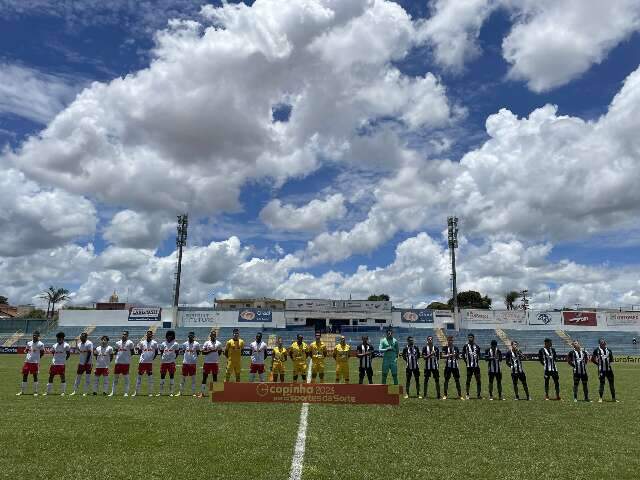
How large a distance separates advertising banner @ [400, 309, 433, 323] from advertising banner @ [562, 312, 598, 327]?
1822 cm

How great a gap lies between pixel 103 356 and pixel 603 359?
1810cm

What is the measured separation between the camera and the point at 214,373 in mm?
17578

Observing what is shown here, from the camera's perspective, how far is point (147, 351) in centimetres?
1800

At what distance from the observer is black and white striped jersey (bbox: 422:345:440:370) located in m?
17.8

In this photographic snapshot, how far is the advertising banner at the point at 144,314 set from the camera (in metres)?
70.9

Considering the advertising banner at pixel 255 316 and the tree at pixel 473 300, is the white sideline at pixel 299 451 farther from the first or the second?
the tree at pixel 473 300

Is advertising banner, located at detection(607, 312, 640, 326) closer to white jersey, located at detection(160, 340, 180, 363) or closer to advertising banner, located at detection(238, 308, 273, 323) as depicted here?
advertising banner, located at detection(238, 308, 273, 323)

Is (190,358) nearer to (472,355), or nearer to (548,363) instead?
(472,355)

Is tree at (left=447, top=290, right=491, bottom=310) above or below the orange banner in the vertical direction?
above

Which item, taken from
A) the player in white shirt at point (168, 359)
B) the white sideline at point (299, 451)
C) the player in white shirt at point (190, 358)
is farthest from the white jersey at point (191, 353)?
the white sideline at point (299, 451)

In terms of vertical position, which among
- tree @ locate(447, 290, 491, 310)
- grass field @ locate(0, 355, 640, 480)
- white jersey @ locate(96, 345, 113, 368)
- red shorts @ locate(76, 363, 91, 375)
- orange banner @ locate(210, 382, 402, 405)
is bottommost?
grass field @ locate(0, 355, 640, 480)

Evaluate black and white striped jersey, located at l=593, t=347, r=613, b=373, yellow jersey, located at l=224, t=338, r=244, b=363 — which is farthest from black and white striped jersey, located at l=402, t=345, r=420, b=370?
black and white striped jersey, located at l=593, t=347, r=613, b=373

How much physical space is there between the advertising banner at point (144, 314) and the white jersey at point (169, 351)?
186 ft

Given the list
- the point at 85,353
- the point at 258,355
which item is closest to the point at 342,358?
the point at 258,355
